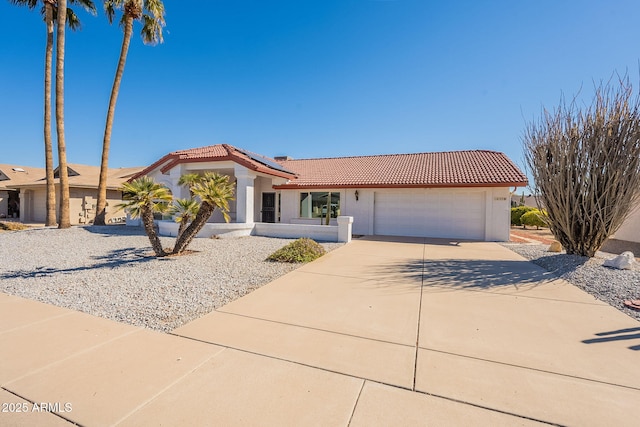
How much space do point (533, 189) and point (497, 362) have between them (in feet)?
31.1

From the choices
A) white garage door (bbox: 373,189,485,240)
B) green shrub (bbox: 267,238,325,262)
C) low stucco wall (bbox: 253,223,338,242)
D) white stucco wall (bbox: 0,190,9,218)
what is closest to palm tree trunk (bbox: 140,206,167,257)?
green shrub (bbox: 267,238,325,262)

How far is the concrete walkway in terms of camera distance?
2.55 metres

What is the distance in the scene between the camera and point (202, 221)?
31.1 ft

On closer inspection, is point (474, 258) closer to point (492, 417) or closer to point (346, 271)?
point (346, 271)

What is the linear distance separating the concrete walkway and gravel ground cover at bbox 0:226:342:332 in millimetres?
426

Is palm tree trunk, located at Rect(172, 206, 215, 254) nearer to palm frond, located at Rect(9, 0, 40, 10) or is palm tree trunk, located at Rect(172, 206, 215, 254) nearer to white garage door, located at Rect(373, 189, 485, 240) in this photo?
white garage door, located at Rect(373, 189, 485, 240)

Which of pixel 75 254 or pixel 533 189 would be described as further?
pixel 533 189

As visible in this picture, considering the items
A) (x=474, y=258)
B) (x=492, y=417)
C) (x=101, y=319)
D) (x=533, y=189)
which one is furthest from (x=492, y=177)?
(x=101, y=319)

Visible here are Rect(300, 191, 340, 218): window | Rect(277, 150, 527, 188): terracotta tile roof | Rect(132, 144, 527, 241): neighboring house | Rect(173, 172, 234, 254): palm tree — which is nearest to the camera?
Rect(173, 172, 234, 254): palm tree

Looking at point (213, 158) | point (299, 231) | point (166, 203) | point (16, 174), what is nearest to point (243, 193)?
point (213, 158)

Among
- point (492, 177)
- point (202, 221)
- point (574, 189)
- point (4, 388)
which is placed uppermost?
point (492, 177)

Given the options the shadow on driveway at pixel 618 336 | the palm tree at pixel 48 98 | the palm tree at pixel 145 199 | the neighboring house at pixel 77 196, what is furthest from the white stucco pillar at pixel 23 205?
the shadow on driveway at pixel 618 336

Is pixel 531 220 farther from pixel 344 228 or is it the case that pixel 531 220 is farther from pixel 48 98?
pixel 48 98

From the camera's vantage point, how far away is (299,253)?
9.05m
